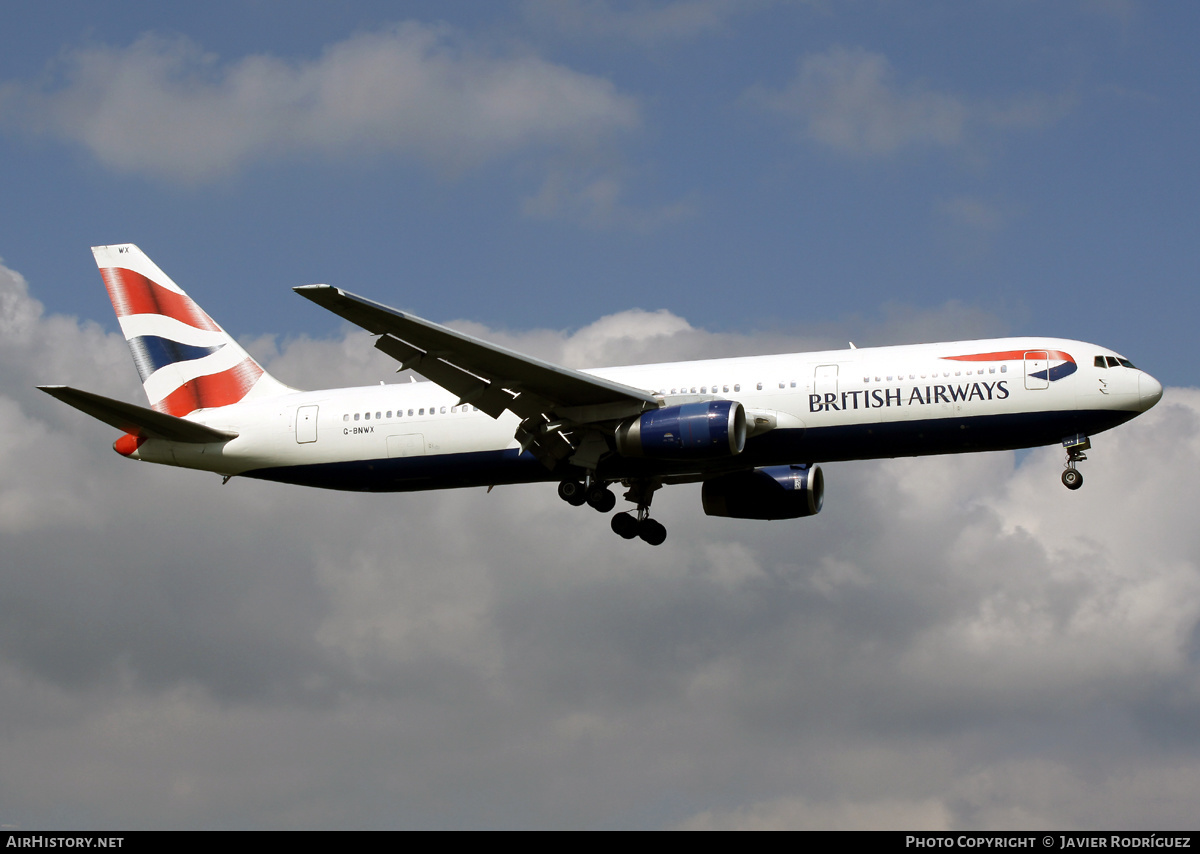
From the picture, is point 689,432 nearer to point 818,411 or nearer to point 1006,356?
point 818,411

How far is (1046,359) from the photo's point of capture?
117ft

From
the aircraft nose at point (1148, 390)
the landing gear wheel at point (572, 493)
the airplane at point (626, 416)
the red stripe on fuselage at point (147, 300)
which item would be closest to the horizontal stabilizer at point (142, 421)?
the airplane at point (626, 416)

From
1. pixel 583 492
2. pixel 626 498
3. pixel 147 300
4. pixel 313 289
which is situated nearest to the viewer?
pixel 313 289

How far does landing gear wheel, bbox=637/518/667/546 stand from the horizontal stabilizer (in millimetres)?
12458

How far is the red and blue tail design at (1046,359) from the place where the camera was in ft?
116

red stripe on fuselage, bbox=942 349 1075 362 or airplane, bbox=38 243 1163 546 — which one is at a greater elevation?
red stripe on fuselage, bbox=942 349 1075 362

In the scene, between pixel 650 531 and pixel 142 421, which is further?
pixel 650 531

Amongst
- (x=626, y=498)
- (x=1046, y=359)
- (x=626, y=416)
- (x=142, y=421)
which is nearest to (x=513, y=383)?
(x=626, y=416)

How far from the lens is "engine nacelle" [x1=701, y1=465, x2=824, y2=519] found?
42.9 m

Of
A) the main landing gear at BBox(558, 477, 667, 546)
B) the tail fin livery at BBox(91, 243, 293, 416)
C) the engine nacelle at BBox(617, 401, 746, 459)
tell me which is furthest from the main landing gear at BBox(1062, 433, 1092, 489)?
the tail fin livery at BBox(91, 243, 293, 416)

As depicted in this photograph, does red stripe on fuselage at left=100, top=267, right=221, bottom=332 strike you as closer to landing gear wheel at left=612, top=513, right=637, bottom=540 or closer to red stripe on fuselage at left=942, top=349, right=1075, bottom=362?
landing gear wheel at left=612, top=513, right=637, bottom=540

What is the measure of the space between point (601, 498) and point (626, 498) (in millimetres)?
3465

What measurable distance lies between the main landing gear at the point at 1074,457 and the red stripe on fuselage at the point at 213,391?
2391 cm

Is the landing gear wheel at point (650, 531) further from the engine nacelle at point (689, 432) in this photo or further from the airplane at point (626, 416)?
the engine nacelle at point (689, 432)
